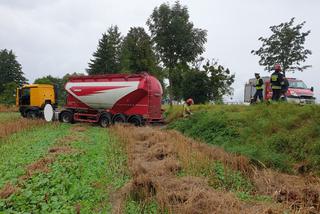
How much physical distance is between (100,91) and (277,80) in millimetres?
10604

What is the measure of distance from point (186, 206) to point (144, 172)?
2.29 metres

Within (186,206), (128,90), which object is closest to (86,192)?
(186,206)

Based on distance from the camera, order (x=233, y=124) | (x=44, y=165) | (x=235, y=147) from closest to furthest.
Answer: (x=44, y=165) → (x=235, y=147) → (x=233, y=124)

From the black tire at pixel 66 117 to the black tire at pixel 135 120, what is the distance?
4.98m

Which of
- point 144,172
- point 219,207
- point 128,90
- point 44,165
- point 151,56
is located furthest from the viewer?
point 151,56

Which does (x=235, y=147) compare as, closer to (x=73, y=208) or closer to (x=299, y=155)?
(x=299, y=155)

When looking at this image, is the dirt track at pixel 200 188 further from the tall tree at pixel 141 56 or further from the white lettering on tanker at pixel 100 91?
the tall tree at pixel 141 56

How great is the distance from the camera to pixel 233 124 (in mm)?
12609

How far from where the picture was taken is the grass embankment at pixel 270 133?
8.35 meters

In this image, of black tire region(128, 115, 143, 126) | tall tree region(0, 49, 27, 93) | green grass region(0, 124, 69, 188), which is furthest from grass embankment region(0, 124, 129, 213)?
tall tree region(0, 49, 27, 93)

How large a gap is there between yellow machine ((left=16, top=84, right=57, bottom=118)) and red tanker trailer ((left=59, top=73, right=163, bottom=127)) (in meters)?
4.40

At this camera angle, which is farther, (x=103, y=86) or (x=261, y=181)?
(x=103, y=86)

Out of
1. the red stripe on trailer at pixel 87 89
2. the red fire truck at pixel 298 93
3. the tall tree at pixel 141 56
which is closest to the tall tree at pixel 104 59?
the tall tree at pixel 141 56

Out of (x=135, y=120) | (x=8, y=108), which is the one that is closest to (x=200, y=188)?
(x=135, y=120)
